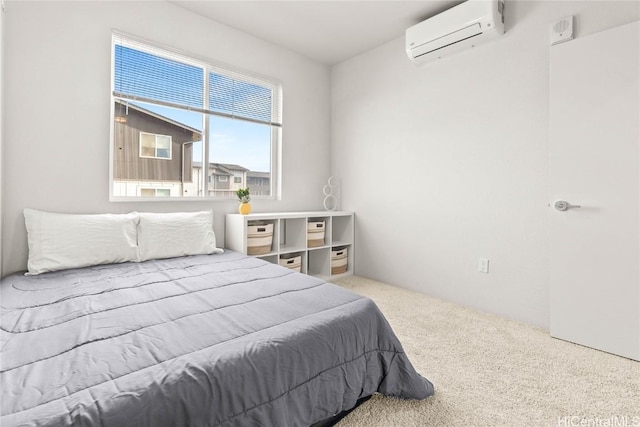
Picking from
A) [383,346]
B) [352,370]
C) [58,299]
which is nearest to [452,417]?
[383,346]

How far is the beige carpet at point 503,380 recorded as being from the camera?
4.57ft

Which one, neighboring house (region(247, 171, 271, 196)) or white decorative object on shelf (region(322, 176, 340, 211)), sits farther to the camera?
white decorative object on shelf (region(322, 176, 340, 211))

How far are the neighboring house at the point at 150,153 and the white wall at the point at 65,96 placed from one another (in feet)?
0.40

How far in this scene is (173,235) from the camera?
7.98 ft

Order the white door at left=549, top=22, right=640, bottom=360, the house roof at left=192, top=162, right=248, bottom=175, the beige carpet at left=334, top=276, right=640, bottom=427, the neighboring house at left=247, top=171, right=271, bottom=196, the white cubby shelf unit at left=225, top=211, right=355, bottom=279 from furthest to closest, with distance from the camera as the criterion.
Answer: the neighboring house at left=247, top=171, right=271, bottom=196, the house roof at left=192, top=162, right=248, bottom=175, the white cubby shelf unit at left=225, top=211, right=355, bottom=279, the white door at left=549, top=22, right=640, bottom=360, the beige carpet at left=334, top=276, right=640, bottom=427

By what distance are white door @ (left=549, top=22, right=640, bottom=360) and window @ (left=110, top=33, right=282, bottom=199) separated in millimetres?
2455

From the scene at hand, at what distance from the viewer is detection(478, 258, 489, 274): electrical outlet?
103 inches

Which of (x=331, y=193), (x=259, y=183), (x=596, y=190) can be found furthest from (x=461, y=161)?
(x=259, y=183)

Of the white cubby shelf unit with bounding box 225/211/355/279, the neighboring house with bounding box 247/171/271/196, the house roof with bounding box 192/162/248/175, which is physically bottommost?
the white cubby shelf unit with bounding box 225/211/355/279

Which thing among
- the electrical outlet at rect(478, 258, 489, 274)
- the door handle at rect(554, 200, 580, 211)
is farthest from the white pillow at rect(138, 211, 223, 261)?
the door handle at rect(554, 200, 580, 211)

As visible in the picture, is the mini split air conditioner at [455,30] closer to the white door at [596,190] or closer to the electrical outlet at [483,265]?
the white door at [596,190]

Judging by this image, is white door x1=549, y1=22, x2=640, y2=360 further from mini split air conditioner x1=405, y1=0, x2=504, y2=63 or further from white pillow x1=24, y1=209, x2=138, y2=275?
white pillow x1=24, y1=209, x2=138, y2=275

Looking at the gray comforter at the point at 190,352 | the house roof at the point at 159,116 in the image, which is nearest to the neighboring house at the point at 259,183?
the house roof at the point at 159,116

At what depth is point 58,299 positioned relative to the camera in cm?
149
